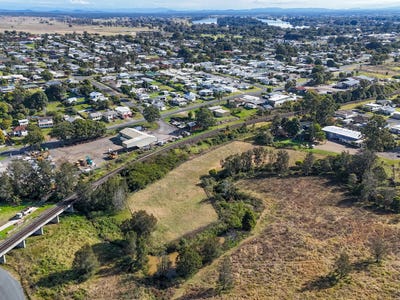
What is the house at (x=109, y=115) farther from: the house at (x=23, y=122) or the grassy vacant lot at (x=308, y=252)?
the grassy vacant lot at (x=308, y=252)

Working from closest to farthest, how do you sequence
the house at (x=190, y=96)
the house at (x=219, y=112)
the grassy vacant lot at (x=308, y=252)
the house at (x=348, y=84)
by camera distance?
1. the grassy vacant lot at (x=308, y=252)
2. the house at (x=219, y=112)
3. the house at (x=190, y=96)
4. the house at (x=348, y=84)

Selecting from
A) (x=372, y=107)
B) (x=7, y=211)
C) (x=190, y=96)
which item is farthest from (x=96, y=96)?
(x=372, y=107)

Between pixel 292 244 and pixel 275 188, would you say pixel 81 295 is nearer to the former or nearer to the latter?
pixel 292 244

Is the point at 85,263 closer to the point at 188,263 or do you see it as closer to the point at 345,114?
the point at 188,263

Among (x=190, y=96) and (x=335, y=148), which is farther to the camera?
(x=190, y=96)

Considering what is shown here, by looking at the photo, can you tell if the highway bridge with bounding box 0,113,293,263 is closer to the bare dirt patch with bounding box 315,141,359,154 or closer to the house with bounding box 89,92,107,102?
the bare dirt patch with bounding box 315,141,359,154

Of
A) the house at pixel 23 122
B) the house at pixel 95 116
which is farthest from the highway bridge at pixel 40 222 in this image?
the house at pixel 23 122
